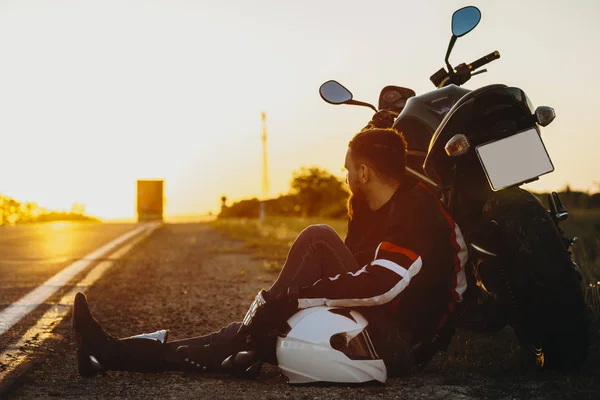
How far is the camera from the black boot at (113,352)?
350 cm

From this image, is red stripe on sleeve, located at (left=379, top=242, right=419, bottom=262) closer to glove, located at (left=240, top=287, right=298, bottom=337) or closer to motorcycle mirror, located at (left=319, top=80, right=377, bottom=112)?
glove, located at (left=240, top=287, right=298, bottom=337)

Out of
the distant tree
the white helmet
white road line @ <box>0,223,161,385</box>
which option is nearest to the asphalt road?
white road line @ <box>0,223,161,385</box>

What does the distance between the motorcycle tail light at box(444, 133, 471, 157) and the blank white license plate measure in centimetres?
6

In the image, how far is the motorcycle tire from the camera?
3.28 m

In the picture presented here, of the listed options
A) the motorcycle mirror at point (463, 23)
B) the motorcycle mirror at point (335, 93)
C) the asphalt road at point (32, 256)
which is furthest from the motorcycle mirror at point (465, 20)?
the asphalt road at point (32, 256)

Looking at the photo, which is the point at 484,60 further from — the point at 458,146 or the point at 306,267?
the point at 306,267

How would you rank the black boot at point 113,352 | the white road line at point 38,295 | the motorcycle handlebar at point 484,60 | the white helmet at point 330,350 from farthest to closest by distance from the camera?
1. the white road line at point 38,295
2. the motorcycle handlebar at point 484,60
3. the black boot at point 113,352
4. the white helmet at point 330,350

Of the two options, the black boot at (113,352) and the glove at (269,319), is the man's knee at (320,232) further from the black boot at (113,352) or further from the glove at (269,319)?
the black boot at (113,352)

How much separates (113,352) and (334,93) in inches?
99.0

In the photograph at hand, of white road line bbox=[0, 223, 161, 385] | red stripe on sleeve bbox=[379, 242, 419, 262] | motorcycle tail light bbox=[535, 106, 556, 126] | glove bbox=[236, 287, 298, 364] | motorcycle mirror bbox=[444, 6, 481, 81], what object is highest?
motorcycle mirror bbox=[444, 6, 481, 81]

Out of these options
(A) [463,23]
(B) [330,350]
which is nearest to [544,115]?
(B) [330,350]

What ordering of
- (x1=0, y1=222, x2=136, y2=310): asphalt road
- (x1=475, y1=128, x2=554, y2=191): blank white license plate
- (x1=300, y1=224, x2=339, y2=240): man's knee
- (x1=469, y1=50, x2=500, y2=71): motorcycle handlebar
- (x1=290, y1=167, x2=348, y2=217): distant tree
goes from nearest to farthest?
1. (x1=475, y1=128, x2=554, y2=191): blank white license plate
2. (x1=300, y1=224, x2=339, y2=240): man's knee
3. (x1=469, y1=50, x2=500, y2=71): motorcycle handlebar
4. (x1=0, y1=222, x2=136, y2=310): asphalt road
5. (x1=290, y1=167, x2=348, y2=217): distant tree

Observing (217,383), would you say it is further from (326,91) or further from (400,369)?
(326,91)

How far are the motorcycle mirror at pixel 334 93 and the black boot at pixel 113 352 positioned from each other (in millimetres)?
2315
